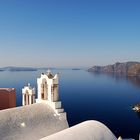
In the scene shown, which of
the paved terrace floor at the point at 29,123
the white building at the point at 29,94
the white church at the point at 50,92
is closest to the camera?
the paved terrace floor at the point at 29,123

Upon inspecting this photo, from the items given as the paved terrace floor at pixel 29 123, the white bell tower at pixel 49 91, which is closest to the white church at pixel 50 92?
the white bell tower at pixel 49 91

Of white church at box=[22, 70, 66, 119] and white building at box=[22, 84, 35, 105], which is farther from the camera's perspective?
white building at box=[22, 84, 35, 105]

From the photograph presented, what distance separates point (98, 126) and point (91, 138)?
2.41 meters

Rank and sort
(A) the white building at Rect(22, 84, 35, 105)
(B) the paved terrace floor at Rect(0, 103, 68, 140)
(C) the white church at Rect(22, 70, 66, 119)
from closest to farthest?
(B) the paved terrace floor at Rect(0, 103, 68, 140) → (C) the white church at Rect(22, 70, 66, 119) → (A) the white building at Rect(22, 84, 35, 105)

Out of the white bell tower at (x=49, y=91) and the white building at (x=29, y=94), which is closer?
the white bell tower at (x=49, y=91)

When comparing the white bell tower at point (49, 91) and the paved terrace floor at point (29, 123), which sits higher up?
the white bell tower at point (49, 91)

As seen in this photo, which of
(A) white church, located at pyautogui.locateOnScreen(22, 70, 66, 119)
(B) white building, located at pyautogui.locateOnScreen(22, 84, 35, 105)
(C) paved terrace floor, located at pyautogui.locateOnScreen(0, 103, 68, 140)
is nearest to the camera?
(C) paved terrace floor, located at pyautogui.locateOnScreen(0, 103, 68, 140)

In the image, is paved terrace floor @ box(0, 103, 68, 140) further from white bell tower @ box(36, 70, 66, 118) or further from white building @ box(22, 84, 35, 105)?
white building @ box(22, 84, 35, 105)

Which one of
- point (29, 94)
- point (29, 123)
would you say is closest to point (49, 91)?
point (29, 94)

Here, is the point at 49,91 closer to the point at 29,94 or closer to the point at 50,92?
the point at 50,92

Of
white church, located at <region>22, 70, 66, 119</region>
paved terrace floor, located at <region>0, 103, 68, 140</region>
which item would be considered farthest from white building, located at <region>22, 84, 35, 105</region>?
paved terrace floor, located at <region>0, 103, 68, 140</region>

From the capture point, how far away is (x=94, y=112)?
8706 centimetres

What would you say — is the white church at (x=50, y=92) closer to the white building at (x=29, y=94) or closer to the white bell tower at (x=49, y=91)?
the white bell tower at (x=49, y=91)

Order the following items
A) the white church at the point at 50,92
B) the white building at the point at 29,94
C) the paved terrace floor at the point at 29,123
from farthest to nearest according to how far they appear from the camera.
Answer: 1. the white building at the point at 29,94
2. the white church at the point at 50,92
3. the paved terrace floor at the point at 29,123
